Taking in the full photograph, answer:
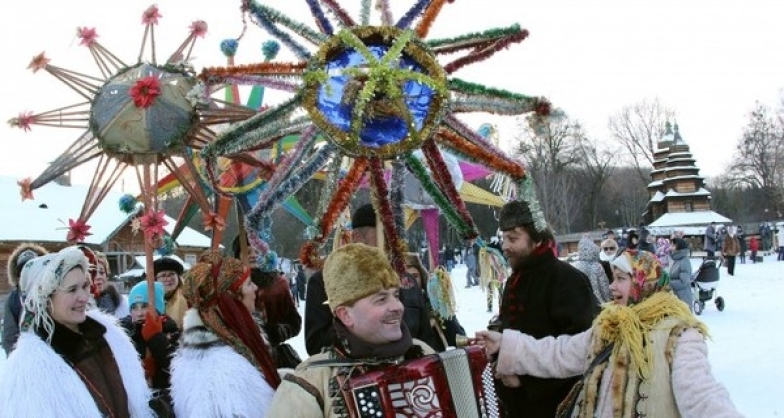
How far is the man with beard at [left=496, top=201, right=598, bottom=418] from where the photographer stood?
12.6ft

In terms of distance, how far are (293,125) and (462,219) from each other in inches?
46.4

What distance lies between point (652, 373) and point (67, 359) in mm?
2778

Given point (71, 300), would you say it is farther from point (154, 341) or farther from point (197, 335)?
point (154, 341)

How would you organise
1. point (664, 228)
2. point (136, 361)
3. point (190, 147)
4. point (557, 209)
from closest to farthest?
point (136, 361), point (190, 147), point (664, 228), point (557, 209)

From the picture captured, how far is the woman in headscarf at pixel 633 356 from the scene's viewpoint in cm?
298

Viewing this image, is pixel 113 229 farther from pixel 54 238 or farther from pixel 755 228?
pixel 755 228

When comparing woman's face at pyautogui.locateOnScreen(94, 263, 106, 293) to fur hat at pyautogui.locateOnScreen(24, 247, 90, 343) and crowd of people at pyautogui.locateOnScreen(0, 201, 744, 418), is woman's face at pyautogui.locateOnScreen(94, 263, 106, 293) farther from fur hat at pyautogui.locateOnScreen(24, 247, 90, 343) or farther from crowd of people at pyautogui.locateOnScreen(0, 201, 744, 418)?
fur hat at pyautogui.locateOnScreen(24, 247, 90, 343)

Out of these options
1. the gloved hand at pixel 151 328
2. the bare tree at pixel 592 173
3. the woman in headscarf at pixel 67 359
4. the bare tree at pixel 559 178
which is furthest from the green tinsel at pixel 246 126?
the bare tree at pixel 592 173

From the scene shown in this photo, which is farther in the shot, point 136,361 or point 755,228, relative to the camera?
point 755,228

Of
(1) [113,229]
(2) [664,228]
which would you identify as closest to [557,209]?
(2) [664,228]

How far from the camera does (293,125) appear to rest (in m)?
4.05

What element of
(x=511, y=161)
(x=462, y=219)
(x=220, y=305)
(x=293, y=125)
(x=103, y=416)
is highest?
(x=293, y=125)

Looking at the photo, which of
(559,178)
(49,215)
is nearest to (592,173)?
(559,178)

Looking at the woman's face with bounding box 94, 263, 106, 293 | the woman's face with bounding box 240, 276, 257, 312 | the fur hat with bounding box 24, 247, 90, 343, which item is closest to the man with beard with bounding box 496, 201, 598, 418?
the woman's face with bounding box 240, 276, 257, 312
